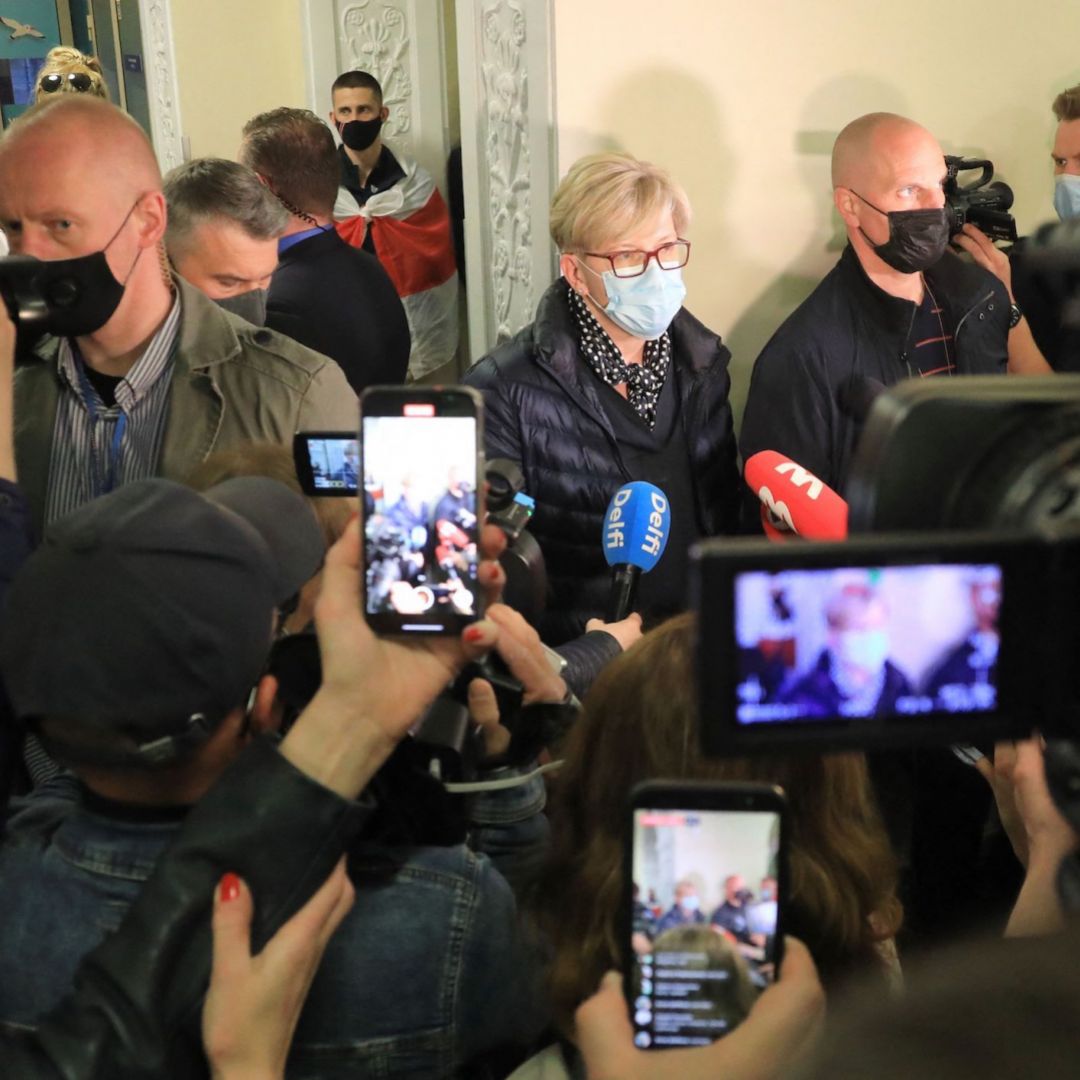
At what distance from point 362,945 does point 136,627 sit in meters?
0.30

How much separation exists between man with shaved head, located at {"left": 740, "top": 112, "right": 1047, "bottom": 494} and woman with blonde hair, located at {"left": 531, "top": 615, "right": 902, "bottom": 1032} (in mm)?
1434

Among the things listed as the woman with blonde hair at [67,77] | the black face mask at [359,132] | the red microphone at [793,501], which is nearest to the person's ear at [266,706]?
the red microphone at [793,501]

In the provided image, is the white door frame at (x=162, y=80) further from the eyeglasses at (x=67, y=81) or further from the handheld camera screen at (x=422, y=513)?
the handheld camera screen at (x=422, y=513)

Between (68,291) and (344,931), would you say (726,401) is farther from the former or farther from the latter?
(344,931)

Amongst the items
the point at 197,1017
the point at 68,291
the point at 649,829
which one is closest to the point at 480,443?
the point at 649,829

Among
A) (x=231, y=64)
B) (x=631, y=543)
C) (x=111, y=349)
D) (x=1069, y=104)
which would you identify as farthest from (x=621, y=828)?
(x=231, y=64)

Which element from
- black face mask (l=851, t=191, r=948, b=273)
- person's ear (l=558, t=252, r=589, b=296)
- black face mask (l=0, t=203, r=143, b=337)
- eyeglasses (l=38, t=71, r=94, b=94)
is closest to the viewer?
black face mask (l=0, t=203, r=143, b=337)

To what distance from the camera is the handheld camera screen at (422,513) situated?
38.2 inches

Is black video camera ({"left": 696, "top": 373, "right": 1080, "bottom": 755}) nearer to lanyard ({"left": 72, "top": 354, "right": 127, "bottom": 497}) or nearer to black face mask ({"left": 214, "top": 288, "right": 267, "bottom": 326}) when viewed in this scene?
lanyard ({"left": 72, "top": 354, "right": 127, "bottom": 497})

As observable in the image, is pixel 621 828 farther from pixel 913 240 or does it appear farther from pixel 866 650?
pixel 913 240

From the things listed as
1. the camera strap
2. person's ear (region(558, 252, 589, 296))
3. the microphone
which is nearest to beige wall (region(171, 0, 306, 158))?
person's ear (region(558, 252, 589, 296))

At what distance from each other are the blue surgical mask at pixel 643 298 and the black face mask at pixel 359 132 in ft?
7.29

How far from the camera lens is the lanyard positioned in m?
1.77

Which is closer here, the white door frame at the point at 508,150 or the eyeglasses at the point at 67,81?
the white door frame at the point at 508,150
